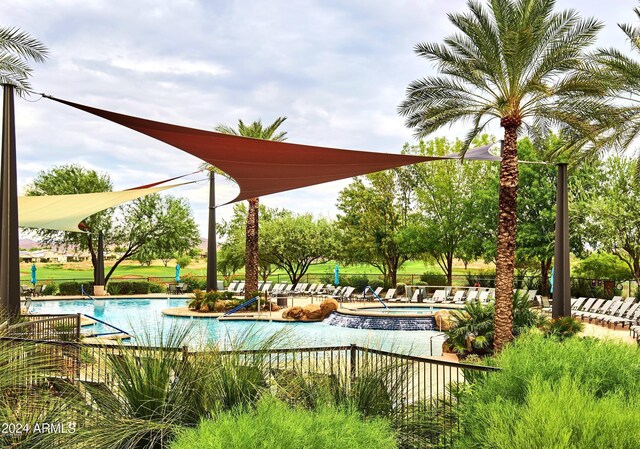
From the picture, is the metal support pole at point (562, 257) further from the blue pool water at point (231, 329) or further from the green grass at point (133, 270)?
the green grass at point (133, 270)

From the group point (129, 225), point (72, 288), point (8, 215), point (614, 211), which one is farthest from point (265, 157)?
point (129, 225)

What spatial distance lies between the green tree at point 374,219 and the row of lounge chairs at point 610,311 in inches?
410

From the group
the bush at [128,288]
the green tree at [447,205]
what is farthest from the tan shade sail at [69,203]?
the green tree at [447,205]

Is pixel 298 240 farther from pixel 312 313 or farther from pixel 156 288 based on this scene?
pixel 312 313

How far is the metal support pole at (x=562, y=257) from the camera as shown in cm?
1075

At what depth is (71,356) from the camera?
532 centimetres

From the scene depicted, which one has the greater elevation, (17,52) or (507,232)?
(17,52)

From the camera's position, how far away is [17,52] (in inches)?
463

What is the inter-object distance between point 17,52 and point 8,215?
5.03 metres

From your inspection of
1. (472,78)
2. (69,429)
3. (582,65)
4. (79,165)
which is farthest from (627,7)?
(79,165)

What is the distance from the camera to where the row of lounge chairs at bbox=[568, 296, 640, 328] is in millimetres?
14750

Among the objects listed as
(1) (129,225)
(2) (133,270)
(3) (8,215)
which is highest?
(1) (129,225)

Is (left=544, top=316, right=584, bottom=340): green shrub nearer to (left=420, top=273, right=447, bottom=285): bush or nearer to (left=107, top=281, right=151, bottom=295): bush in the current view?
(left=420, top=273, right=447, bottom=285): bush

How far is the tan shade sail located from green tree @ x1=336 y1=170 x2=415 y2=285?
1426cm
